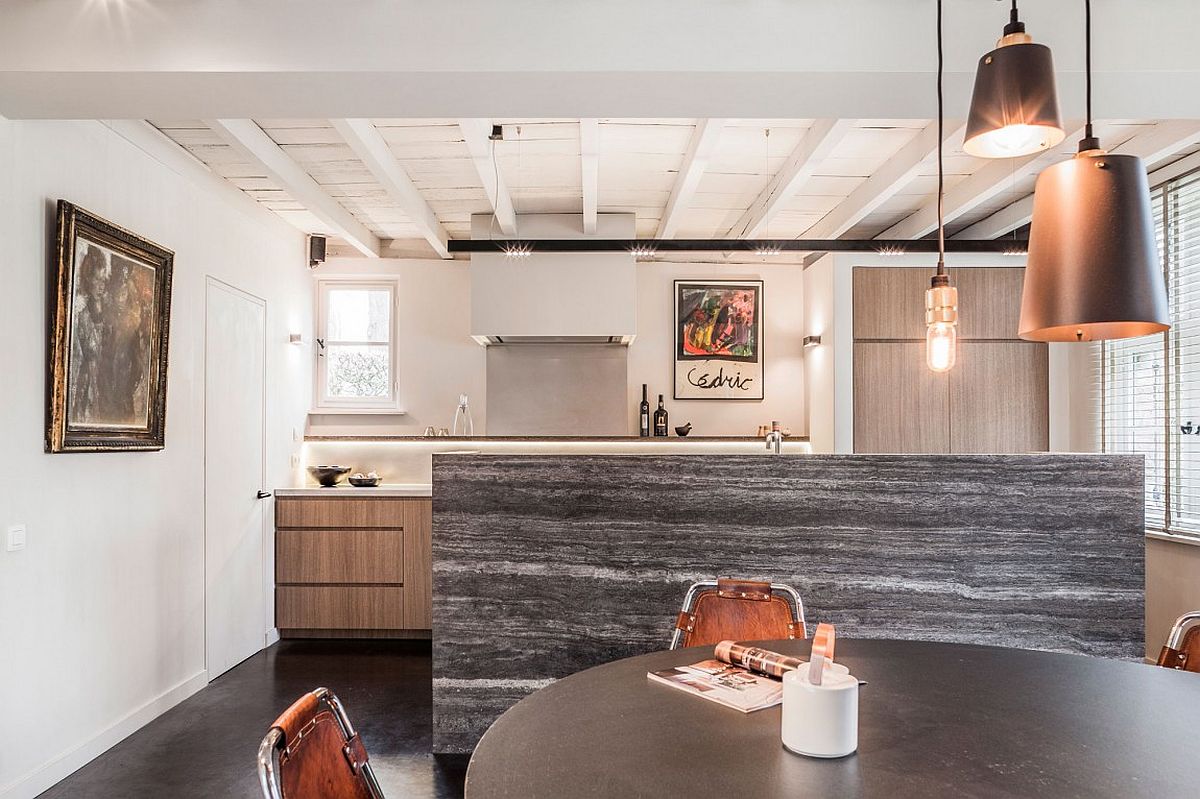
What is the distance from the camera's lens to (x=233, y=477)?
492 cm

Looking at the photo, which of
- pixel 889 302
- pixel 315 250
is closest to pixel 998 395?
pixel 889 302

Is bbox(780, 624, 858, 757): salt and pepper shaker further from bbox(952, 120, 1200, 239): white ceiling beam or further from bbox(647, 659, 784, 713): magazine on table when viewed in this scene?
bbox(952, 120, 1200, 239): white ceiling beam

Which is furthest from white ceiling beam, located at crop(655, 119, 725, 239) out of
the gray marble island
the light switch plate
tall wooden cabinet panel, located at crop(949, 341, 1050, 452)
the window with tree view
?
the light switch plate

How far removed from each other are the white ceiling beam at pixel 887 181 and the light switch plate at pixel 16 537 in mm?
3784

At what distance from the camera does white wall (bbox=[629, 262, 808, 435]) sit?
6.50 metres

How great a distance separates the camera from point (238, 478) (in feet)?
16.4

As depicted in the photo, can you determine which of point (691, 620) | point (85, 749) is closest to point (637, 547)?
point (691, 620)

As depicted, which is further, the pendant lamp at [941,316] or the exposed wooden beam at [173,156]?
the exposed wooden beam at [173,156]

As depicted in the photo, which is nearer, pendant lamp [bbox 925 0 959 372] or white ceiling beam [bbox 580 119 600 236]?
pendant lamp [bbox 925 0 959 372]

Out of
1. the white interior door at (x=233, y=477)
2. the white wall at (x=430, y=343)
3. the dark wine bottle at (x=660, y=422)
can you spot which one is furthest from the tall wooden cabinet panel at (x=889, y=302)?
the white interior door at (x=233, y=477)

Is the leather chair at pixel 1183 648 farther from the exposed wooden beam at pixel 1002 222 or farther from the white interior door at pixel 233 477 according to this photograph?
the white interior door at pixel 233 477

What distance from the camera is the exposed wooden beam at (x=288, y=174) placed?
374cm

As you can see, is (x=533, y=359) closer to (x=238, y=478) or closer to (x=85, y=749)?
(x=238, y=478)

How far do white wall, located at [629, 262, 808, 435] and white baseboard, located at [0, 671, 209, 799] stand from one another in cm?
350
